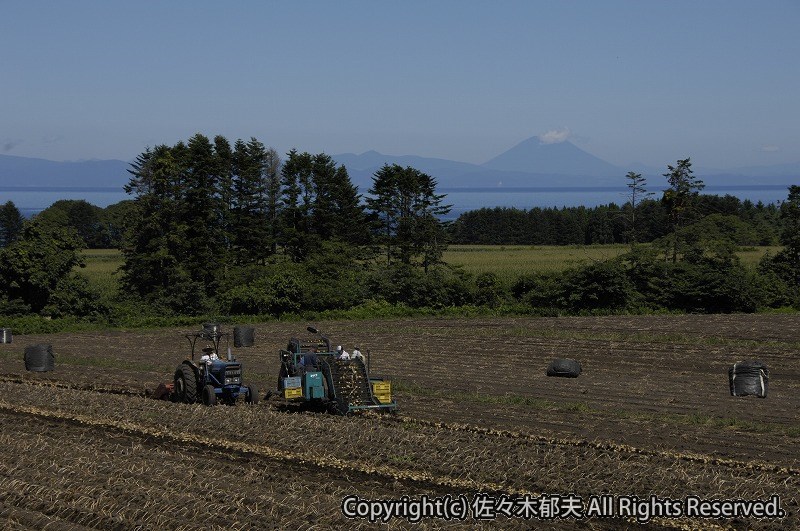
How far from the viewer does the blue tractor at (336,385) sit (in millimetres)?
20047

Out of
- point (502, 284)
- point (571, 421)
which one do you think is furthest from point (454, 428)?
point (502, 284)

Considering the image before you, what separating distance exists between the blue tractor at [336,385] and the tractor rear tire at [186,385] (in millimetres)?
2191

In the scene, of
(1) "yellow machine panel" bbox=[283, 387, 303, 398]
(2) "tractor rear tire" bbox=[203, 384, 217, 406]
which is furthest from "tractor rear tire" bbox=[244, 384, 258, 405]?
(1) "yellow machine panel" bbox=[283, 387, 303, 398]

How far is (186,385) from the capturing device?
69.6 feet

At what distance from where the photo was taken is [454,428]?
742 inches

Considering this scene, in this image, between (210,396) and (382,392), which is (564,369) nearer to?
(382,392)

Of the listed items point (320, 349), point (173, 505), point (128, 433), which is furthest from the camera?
point (320, 349)

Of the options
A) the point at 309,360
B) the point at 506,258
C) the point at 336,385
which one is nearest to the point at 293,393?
the point at 336,385

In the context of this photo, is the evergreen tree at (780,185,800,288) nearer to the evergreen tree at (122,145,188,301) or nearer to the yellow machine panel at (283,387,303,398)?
the evergreen tree at (122,145,188,301)

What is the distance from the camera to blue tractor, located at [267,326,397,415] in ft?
65.8

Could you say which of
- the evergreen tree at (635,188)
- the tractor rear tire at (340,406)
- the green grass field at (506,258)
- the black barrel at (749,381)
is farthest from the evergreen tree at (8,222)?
the black barrel at (749,381)

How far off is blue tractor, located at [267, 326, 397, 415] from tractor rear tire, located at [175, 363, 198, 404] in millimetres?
2191

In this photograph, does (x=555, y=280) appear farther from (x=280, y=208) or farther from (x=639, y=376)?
(x=280, y=208)

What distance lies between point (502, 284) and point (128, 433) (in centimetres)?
3848
